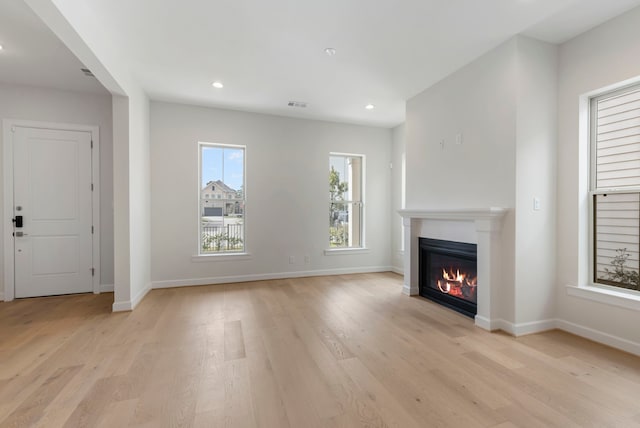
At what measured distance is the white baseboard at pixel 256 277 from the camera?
4.46 m

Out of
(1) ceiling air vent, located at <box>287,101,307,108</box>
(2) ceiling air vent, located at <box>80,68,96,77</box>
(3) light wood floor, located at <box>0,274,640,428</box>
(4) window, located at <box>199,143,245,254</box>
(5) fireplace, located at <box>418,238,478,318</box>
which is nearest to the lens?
(3) light wood floor, located at <box>0,274,640,428</box>

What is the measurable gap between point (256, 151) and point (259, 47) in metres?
2.10

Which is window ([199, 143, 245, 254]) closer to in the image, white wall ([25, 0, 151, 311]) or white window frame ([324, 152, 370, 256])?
white wall ([25, 0, 151, 311])

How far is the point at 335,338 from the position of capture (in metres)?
2.66

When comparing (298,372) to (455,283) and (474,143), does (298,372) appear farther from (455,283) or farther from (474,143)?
(474,143)

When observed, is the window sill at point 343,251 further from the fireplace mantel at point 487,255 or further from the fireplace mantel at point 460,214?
the fireplace mantel at point 487,255

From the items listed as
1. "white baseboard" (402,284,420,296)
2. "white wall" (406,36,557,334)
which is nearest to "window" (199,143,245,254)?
"white baseboard" (402,284,420,296)

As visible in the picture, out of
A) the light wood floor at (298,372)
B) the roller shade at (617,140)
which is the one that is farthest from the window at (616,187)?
the light wood floor at (298,372)

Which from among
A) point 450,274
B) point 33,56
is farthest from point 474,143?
point 33,56

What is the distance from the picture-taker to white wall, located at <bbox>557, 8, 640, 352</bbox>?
7.95ft

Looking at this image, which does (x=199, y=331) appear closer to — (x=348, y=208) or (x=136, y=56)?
(x=136, y=56)

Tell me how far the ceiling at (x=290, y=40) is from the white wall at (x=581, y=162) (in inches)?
6.9

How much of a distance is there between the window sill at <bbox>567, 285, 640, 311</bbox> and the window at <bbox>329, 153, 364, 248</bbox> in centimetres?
334

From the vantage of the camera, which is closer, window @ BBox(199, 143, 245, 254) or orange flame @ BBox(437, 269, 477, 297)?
orange flame @ BBox(437, 269, 477, 297)
